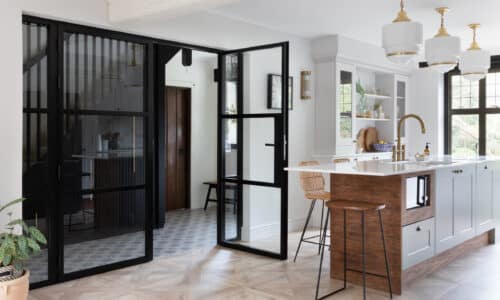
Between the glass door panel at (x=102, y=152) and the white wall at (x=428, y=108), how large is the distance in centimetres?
519

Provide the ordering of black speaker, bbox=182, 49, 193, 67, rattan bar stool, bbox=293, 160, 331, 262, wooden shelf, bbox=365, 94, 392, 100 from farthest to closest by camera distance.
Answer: wooden shelf, bbox=365, 94, 392, 100 < black speaker, bbox=182, 49, 193, 67 < rattan bar stool, bbox=293, 160, 331, 262

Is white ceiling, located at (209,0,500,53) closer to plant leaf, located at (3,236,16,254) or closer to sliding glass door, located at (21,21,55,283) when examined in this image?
sliding glass door, located at (21,21,55,283)

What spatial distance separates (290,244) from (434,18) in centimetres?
302

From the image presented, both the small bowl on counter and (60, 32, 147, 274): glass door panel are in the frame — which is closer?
(60, 32, 147, 274): glass door panel

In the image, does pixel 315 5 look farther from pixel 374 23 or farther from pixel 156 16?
pixel 156 16

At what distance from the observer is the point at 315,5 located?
16.1 ft

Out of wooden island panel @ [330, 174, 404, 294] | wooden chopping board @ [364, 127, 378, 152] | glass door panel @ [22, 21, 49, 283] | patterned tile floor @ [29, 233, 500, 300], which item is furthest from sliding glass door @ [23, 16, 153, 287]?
wooden chopping board @ [364, 127, 378, 152]

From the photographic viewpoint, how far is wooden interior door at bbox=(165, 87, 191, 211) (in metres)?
7.98

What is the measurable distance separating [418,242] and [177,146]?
196 inches

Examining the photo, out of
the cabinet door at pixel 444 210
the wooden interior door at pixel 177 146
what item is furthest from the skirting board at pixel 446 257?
the wooden interior door at pixel 177 146

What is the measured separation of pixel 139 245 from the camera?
181 inches

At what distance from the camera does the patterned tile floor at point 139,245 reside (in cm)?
409

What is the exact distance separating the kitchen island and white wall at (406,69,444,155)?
3273 millimetres

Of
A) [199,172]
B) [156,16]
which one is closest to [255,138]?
[156,16]
